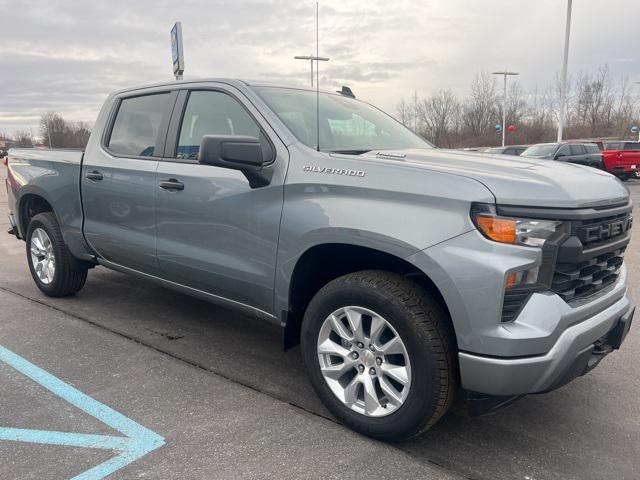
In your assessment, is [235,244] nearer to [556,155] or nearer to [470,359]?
[470,359]

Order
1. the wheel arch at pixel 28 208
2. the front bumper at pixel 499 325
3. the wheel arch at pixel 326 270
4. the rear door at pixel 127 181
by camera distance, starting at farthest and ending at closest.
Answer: the wheel arch at pixel 28 208 < the rear door at pixel 127 181 < the wheel arch at pixel 326 270 < the front bumper at pixel 499 325

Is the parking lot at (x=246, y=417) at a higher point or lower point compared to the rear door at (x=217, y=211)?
lower

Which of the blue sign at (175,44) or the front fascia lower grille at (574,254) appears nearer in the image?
the front fascia lower grille at (574,254)

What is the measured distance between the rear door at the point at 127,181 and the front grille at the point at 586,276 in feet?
8.80

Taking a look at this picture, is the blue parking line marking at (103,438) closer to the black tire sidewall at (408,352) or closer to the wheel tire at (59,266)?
the black tire sidewall at (408,352)

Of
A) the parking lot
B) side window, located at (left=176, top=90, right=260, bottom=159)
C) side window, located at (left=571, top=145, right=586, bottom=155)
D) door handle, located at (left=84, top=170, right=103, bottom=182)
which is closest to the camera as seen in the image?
the parking lot

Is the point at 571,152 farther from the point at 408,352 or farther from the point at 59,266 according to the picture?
the point at 408,352

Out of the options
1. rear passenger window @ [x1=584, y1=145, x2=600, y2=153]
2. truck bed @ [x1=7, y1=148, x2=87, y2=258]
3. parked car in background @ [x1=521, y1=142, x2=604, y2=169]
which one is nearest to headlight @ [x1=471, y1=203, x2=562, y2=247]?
truck bed @ [x1=7, y1=148, x2=87, y2=258]

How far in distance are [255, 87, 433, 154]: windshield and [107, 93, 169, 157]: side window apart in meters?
0.99

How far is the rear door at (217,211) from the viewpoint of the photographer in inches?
124

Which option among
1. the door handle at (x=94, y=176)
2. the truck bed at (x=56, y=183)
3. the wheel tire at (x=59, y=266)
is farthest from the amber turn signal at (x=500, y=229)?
the wheel tire at (x=59, y=266)

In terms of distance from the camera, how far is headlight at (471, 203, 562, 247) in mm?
2318

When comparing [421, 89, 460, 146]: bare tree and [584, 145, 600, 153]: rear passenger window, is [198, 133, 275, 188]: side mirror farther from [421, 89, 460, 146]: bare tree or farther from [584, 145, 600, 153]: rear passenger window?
[421, 89, 460, 146]: bare tree

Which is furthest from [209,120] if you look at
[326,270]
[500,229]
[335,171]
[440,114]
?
[440,114]
